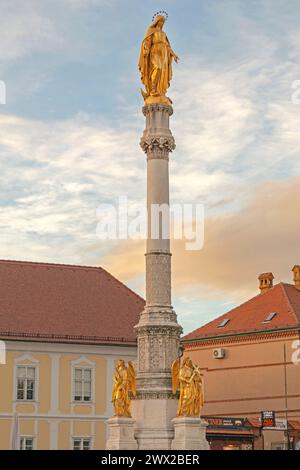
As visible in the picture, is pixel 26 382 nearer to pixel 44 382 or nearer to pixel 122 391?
pixel 44 382

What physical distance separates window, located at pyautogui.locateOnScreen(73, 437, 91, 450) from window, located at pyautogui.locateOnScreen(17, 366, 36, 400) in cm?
301

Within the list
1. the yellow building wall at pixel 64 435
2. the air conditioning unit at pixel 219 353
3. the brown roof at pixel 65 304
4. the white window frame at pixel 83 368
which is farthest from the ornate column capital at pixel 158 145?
the air conditioning unit at pixel 219 353

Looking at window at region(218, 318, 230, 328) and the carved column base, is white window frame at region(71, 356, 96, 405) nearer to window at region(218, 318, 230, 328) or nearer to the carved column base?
window at region(218, 318, 230, 328)

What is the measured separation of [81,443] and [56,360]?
4.21 m

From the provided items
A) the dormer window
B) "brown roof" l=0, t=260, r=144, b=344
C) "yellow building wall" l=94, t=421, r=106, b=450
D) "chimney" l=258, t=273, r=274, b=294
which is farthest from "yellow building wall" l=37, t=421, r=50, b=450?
"chimney" l=258, t=273, r=274, b=294

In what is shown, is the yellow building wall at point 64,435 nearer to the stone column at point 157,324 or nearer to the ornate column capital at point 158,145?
the stone column at point 157,324

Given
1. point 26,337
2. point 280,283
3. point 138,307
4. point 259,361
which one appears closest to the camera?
point 26,337

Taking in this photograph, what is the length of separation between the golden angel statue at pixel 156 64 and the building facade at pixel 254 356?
22.7 metres

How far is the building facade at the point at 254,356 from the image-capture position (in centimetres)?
5269

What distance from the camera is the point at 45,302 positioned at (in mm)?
48312

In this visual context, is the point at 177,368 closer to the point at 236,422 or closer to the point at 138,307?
the point at 236,422

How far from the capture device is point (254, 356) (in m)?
55.0

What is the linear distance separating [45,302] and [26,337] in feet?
10.8

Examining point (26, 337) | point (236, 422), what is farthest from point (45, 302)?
point (236, 422)
